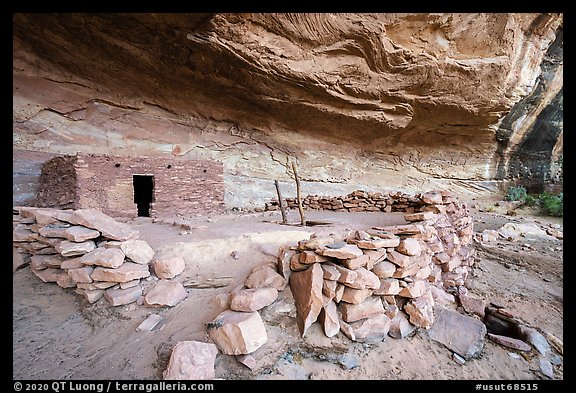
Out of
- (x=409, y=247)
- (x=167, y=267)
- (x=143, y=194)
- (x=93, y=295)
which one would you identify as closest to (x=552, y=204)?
(x=409, y=247)

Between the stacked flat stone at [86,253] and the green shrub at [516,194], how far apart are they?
13.1m

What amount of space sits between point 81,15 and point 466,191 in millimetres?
13743

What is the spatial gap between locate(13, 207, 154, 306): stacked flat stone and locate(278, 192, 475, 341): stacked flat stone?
4.65ft

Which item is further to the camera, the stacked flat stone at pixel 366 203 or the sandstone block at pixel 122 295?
the stacked flat stone at pixel 366 203

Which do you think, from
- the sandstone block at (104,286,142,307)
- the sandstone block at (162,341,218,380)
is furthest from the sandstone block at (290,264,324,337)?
the sandstone block at (104,286,142,307)

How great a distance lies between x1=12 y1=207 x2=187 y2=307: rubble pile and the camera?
7.48ft

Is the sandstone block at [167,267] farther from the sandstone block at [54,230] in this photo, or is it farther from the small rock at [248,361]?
the small rock at [248,361]

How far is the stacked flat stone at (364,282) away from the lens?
6.64ft

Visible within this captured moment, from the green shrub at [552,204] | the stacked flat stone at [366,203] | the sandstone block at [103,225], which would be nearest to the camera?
the sandstone block at [103,225]

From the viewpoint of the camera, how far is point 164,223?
4324 mm

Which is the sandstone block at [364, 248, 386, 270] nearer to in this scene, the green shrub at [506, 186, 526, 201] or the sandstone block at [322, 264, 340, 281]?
the sandstone block at [322, 264, 340, 281]

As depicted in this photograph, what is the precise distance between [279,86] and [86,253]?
20.7ft

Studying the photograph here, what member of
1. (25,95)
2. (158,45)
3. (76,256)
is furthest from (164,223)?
(25,95)

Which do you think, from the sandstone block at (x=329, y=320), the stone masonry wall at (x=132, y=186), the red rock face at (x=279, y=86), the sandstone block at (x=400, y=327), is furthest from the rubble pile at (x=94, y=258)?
the red rock face at (x=279, y=86)
